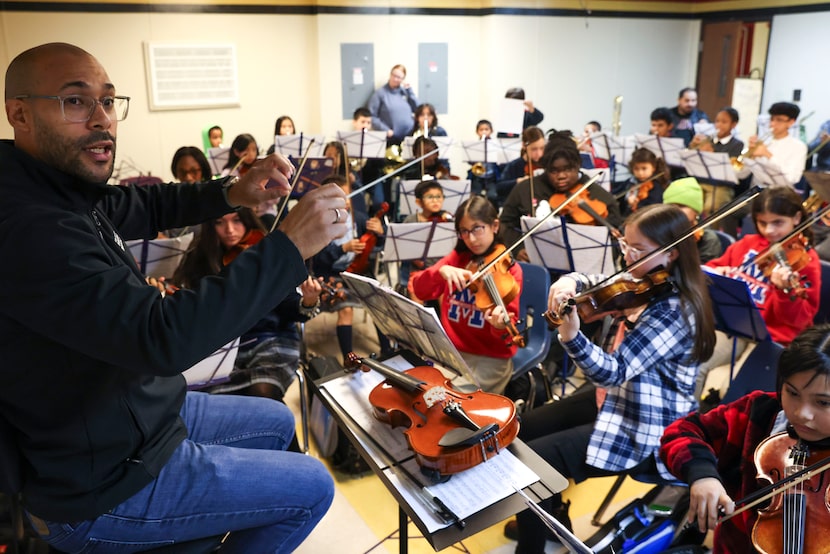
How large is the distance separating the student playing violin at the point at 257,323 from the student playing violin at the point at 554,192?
5.96 ft

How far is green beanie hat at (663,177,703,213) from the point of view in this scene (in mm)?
4555

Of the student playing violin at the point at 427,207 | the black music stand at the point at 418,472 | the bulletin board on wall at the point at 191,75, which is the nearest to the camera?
the black music stand at the point at 418,472

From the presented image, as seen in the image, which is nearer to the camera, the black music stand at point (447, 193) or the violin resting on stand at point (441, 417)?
the violin resting on stand at point (441, 417)

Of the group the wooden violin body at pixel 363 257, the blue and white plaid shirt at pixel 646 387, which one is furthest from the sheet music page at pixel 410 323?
the wooden violin body at pixel 363 257

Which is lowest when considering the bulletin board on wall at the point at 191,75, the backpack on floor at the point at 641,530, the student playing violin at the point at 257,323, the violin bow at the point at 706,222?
the backpack on floor at the point at 641,530

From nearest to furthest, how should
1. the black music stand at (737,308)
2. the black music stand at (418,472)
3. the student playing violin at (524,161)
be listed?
the black music stand at (418,472) → the black music stand at (737,308) → the student playing violin at (524,161)

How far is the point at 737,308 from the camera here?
9.49 feet

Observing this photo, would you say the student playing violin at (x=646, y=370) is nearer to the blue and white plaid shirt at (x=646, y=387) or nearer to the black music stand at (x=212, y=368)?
the blue and white plaid shirt at (x=646, y=387)

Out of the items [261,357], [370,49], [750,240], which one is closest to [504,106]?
[370,49]

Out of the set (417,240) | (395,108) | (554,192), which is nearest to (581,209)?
(554,192)

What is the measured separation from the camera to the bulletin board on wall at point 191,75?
25.9 ft

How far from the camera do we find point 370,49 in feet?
29.3

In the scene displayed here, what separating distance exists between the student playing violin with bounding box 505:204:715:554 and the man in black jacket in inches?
39.1

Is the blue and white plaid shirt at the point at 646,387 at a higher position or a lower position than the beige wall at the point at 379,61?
lower
